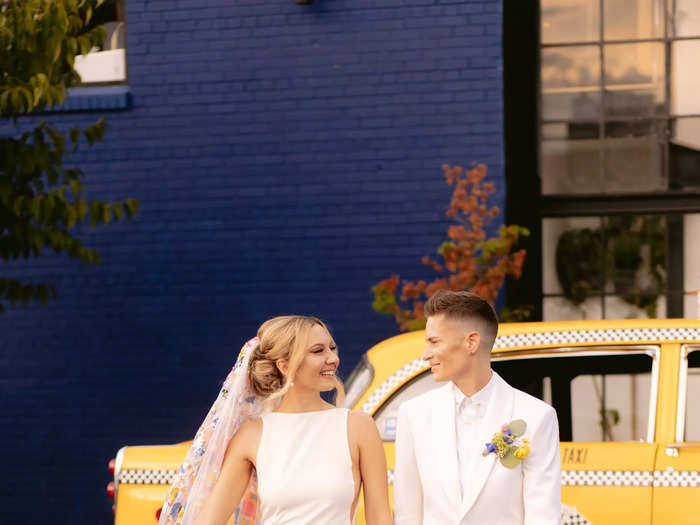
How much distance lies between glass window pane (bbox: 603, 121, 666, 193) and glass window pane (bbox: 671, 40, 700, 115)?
0.24 metres

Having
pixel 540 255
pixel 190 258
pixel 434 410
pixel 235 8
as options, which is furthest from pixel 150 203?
pixel 434 410

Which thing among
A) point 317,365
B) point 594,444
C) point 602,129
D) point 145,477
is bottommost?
point 145,477

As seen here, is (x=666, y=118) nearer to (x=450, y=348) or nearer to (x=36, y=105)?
(x=36, y=105)

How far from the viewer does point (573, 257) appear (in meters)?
8.52

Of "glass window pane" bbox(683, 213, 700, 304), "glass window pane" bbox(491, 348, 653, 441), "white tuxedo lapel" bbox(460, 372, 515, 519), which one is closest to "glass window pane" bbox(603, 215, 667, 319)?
"glass window pane" bbox(683, 213, 700, 304)

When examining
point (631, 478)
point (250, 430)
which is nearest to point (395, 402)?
point (631, 478)

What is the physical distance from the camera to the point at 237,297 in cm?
854

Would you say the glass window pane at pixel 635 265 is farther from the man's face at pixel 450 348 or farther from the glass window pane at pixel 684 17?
the man's face at pixel 450 348

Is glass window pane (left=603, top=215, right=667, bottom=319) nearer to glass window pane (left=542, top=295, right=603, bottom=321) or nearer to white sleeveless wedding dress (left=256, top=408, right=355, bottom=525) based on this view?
glass window pane (left=542, top=295, right=603, bottom=321)

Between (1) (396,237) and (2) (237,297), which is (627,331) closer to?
(1) (396,237)

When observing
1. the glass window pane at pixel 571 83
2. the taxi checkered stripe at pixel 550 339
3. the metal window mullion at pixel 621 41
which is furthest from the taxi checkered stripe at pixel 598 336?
the metal window mullion at pixel 621 41

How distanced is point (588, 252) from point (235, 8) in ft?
11.7

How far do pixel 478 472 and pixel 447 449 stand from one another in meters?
0.12

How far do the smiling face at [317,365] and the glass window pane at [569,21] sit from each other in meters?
5.95
